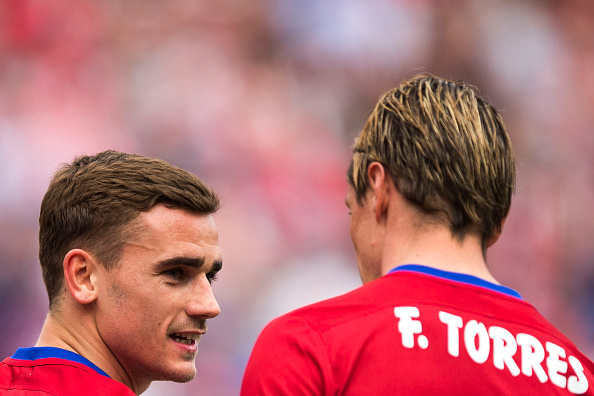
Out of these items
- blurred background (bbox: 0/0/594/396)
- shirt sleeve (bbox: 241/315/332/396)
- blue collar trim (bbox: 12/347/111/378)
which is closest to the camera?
shirt sleeve (bbox: 241/315/332/396)

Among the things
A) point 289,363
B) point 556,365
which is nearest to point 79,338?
point 289,363

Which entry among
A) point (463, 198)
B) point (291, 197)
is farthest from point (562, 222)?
point (463, 198)

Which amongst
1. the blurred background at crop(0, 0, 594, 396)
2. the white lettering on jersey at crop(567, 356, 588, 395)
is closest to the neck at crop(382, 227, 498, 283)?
the white lettering on jersey at crop(567, 356, 588, 395)

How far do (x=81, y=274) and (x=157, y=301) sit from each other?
193 mm

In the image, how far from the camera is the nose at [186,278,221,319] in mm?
1940

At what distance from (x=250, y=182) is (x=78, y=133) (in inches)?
49.7

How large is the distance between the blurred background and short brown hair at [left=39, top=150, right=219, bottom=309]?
10.7ft

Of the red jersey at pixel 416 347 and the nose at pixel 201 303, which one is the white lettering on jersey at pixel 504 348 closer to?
the red jersey at pixel 416 347

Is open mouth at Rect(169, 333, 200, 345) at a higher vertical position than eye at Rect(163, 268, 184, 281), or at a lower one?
lower

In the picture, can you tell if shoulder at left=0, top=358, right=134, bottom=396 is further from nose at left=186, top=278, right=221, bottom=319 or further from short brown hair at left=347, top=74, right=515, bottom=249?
short brown hair at left=347, top=74, right=515, bottom=249

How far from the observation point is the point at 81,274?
1.88 metres

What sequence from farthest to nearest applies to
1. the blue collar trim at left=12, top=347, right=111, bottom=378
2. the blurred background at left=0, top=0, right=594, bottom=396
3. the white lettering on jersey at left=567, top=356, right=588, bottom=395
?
the blurred background at left=0, top=0, right=594, bottom=396 → the blue collar trim at left=12, top=347, right=111, bottom=378 → the white lettering on jersey at left=567, top=356, right=588, bottom=395

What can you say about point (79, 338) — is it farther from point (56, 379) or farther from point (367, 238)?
point (367, 238)

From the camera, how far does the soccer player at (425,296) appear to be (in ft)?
4.98
